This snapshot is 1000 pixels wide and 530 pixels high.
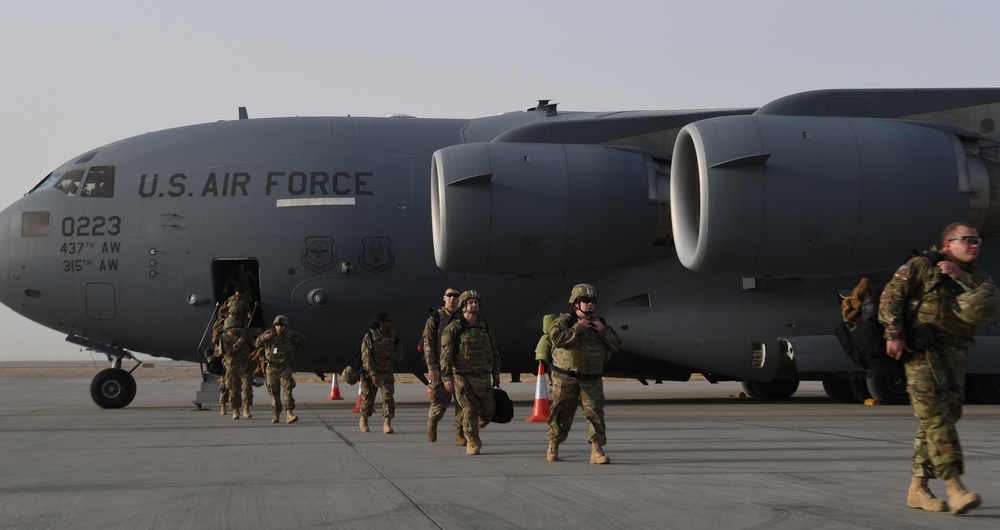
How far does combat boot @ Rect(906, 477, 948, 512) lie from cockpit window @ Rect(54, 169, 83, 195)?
1409cm

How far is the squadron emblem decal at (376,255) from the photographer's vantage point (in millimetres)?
16500

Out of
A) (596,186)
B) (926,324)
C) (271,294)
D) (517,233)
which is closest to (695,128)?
(596,186)

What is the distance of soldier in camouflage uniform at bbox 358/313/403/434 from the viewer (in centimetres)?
1261

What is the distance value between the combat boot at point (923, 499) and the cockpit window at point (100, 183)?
13583mm

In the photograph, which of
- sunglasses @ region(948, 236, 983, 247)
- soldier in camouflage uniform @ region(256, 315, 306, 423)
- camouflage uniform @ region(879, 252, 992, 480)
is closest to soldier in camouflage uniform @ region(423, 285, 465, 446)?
soldier in camouflage uniform @ region(256, 315, 306, 423)

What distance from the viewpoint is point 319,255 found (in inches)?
648

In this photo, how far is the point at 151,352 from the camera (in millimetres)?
17188

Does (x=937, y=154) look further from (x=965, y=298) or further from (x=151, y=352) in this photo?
(x=151, y=352)

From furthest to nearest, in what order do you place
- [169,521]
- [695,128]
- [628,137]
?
[628,137] < [695,128] < [169,521]

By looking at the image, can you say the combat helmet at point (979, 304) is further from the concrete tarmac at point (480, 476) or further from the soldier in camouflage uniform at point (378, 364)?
the soldier in camouflage uniform at point (378, 364)

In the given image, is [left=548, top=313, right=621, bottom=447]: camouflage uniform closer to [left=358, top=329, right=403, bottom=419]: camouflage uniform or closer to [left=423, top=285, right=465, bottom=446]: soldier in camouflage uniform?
[left=423, top=285, right=465, bottom=446]: soldier in camouflage uniform

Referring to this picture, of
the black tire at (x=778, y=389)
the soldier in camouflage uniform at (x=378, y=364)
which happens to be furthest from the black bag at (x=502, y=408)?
the black tire at (x=778, y=389)

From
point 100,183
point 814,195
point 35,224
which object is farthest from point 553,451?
point 35,224

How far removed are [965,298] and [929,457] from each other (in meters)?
0.94
